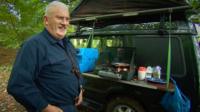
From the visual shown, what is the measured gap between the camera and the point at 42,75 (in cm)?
196

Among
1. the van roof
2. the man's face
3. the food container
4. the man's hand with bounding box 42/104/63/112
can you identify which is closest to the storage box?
the van roof

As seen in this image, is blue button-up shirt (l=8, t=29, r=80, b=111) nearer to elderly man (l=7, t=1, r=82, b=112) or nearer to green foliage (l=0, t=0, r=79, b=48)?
elderly man (l=7, t=1, r=82, b=112)

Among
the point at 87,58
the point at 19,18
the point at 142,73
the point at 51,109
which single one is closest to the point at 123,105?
the point at 142,73

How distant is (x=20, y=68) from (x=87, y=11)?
3.31 m

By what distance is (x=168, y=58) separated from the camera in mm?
3328

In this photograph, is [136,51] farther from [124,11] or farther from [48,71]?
[48,71]

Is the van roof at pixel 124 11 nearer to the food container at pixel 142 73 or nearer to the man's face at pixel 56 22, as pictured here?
the food container at pixel 142 73

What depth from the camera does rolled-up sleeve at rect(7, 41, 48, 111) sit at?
71.7 inches

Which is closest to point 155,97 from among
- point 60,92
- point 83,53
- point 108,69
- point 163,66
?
point 163,66

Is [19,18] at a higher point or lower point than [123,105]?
higher

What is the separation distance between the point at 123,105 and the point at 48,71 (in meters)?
2.21

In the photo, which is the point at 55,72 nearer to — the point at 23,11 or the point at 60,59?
the point at 60,59

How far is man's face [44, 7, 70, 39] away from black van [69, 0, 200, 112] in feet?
5.86

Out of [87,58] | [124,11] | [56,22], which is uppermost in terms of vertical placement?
[124,11]
